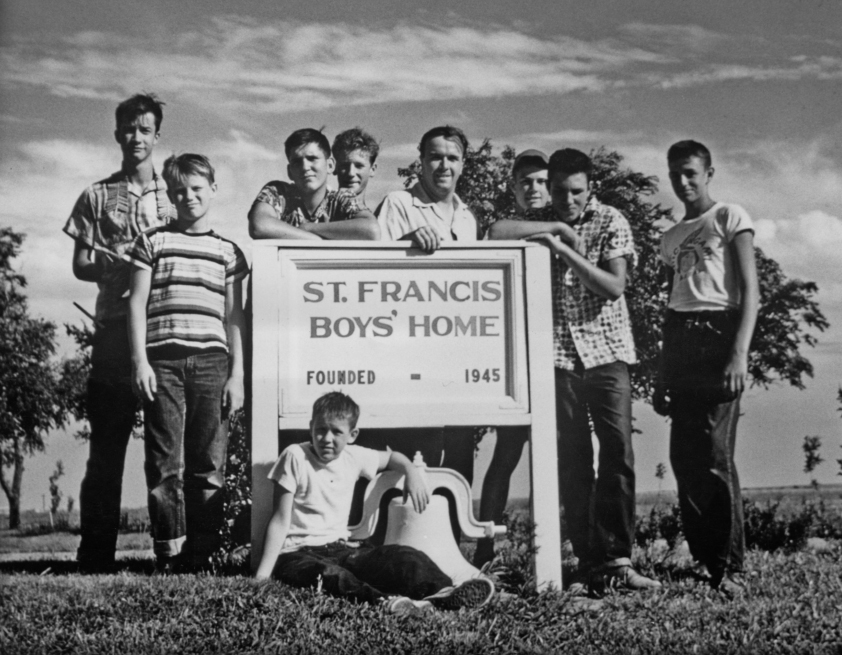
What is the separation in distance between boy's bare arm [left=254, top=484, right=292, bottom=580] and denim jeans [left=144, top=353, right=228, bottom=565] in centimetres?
32

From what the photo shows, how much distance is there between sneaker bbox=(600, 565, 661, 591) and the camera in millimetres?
4824

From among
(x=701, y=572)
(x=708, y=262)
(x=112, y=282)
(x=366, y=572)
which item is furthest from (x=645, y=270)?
(x=112, y=282)

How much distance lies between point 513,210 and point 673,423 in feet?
4.54

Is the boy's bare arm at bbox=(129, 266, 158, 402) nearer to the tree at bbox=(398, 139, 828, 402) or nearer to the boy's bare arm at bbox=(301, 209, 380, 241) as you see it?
the boy's bare arm at bbox=(301, 209, 380, 241)

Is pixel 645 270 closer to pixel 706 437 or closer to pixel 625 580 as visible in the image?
pixel 706 437

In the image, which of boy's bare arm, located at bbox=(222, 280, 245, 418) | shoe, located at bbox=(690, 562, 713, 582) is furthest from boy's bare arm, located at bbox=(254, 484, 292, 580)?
shoe, located at bbox=(690, 562, 713, 582)

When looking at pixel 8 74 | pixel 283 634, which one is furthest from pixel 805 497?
pixel 8 74

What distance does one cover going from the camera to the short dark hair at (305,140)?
5.12 m

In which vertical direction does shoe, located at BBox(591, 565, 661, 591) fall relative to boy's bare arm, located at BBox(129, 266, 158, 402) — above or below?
below

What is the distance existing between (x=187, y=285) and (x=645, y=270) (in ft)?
7.70

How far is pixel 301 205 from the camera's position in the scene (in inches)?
200

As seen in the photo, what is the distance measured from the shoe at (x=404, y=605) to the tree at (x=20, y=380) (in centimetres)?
199

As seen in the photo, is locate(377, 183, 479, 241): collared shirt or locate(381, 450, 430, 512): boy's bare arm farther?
locate(377, 183, 479, 241): collared shirt

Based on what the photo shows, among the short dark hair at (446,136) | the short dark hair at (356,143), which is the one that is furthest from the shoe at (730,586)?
the short dark hair at (356,143)
